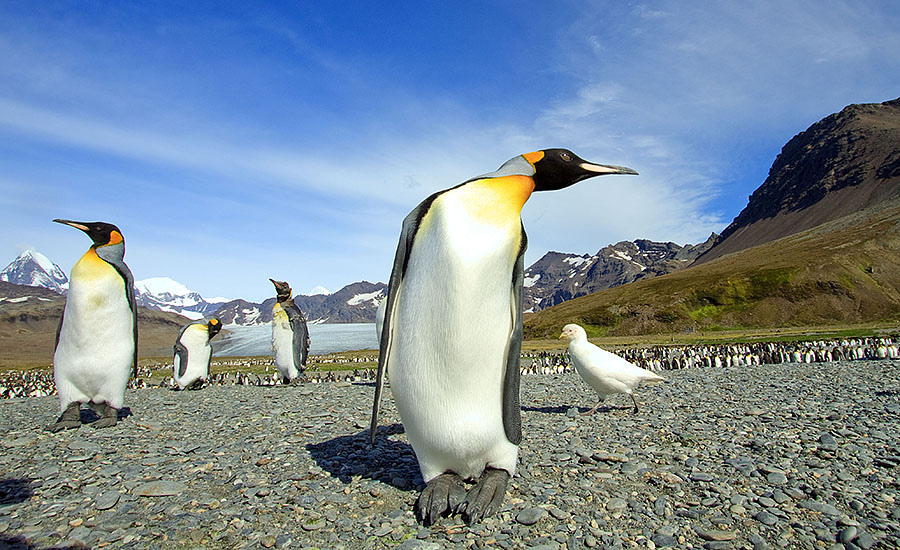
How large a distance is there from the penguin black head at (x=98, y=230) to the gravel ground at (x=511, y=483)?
2.60 metres

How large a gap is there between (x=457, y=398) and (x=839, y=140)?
549 feet

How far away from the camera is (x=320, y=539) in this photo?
3.12m

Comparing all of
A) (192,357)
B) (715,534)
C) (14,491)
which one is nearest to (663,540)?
(715,534)

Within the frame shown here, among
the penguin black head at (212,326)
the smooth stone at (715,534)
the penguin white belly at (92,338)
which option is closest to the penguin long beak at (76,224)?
the penguin white belly at (92,338)

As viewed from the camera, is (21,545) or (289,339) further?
(289,339)

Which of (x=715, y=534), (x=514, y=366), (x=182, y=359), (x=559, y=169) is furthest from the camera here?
(x=182, y=359)

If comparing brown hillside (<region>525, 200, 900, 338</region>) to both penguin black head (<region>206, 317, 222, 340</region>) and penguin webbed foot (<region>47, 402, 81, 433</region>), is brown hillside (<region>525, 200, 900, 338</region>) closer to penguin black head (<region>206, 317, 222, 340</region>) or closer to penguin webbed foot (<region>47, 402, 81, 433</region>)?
penguin black head (<region>206, 317, 222, 340</region>)

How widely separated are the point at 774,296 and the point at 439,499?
60694mm

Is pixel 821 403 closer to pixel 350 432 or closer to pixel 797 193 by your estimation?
pixel 350 432

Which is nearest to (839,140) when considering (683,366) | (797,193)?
(797,193)

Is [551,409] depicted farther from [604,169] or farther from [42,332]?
[42,332]

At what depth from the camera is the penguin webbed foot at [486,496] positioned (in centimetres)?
334

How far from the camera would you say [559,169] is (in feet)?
12.8

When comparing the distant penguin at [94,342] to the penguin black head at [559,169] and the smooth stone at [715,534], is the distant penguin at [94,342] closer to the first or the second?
the penguin black head at [559,169]
